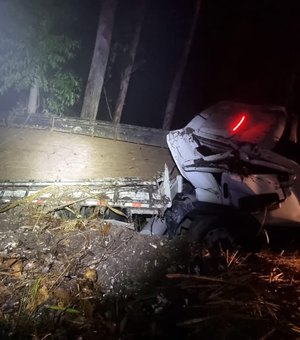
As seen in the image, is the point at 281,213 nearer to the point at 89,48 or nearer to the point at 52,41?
the point at 52,41

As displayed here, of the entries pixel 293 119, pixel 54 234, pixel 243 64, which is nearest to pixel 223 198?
pixel 293 119

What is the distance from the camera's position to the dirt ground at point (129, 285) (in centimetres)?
326

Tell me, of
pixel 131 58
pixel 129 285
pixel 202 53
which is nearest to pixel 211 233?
pixel 129 285

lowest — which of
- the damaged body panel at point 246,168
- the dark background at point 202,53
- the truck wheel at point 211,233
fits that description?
the truck wheel at point 211,233

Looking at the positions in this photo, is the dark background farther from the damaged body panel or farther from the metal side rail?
the metal side rail

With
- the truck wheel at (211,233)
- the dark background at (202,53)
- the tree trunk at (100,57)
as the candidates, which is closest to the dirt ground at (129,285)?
the truck wheel at (211,233)

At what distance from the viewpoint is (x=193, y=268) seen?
4.05m

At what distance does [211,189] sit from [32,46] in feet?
19.1

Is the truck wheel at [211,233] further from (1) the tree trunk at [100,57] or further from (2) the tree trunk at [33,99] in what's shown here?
(2) the tree trunk at [33,99]

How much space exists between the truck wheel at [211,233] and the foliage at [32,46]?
18.6 ft

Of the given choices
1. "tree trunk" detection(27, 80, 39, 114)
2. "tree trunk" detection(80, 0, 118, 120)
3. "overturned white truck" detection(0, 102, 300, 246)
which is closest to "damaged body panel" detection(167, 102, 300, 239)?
"overturned white truck" detection(0, 102, 300, 246)

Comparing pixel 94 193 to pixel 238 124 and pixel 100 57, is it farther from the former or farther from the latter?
pixel 100 57

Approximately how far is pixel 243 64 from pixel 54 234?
31.0 feet

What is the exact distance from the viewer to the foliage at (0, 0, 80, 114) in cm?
759
